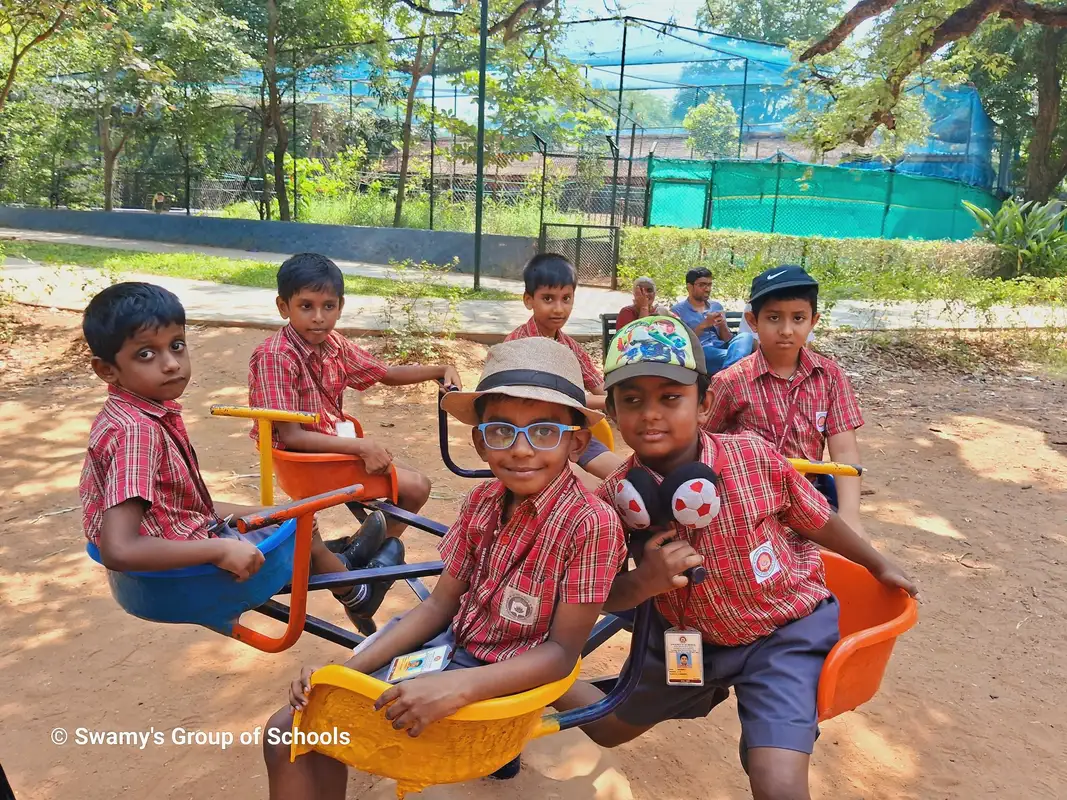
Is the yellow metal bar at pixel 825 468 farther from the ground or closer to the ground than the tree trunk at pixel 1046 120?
closer to the ground

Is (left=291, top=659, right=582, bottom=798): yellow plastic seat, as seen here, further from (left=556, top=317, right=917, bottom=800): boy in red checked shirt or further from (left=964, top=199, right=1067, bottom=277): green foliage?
(left=964, top=199, right=1067, bottom=277): green foliage

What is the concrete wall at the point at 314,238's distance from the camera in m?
13.1

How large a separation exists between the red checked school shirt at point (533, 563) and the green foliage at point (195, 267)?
7.76 m

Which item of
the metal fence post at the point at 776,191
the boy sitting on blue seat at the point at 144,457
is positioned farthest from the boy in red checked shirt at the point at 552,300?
the metal fence post at the point at 776,191

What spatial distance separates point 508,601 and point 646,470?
1.26 ft

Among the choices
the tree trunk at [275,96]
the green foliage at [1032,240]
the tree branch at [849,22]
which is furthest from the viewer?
the tree trunk at [275,96]

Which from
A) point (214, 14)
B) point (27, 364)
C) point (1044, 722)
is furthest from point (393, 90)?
point (1044, 722)

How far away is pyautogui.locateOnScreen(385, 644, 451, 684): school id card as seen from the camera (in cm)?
151

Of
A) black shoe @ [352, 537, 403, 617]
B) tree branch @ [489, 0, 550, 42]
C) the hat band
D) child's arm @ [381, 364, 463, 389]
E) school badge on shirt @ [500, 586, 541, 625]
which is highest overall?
tree branch @ [489, 0, 550, 42]

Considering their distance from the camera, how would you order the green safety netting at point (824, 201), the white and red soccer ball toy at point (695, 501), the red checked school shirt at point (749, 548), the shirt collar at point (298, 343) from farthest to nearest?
the green safety netting at point (824, 201) → the shirt collar at point (298, 343) → the red checked school shirt at point (749, 548) → the white and red soccer ball toy at point (695, 501)

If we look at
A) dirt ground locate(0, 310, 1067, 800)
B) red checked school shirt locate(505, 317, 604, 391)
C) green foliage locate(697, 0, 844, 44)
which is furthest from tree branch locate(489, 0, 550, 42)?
green foliage locate(697, 0, 844, 44)

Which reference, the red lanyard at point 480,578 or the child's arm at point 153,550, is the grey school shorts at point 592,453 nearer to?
the red lanyard at point 480,578

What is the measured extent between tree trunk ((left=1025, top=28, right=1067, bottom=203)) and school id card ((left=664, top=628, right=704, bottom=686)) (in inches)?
792

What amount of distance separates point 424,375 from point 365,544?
708mm
